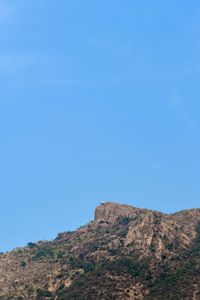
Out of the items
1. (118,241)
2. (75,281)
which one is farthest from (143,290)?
(118,241)

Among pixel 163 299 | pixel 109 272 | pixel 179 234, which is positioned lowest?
pixel 163 299

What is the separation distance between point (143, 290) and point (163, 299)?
9.65 m

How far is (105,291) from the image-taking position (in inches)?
5743

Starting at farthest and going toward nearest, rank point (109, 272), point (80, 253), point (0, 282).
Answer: point (80, 253)
point (0, 282)
point (109, 272)

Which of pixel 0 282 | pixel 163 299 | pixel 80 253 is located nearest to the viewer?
pixel 163 299

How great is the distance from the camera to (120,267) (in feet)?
521

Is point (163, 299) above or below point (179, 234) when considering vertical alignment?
below

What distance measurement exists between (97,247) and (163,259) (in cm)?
2607

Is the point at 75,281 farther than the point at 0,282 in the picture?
No

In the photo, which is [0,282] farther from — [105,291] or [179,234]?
[179,234]

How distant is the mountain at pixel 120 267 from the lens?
479 feet

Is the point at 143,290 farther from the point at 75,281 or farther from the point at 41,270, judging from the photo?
the point at 41,270

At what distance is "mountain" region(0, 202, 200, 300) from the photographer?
146m

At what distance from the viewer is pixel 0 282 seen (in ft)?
559
